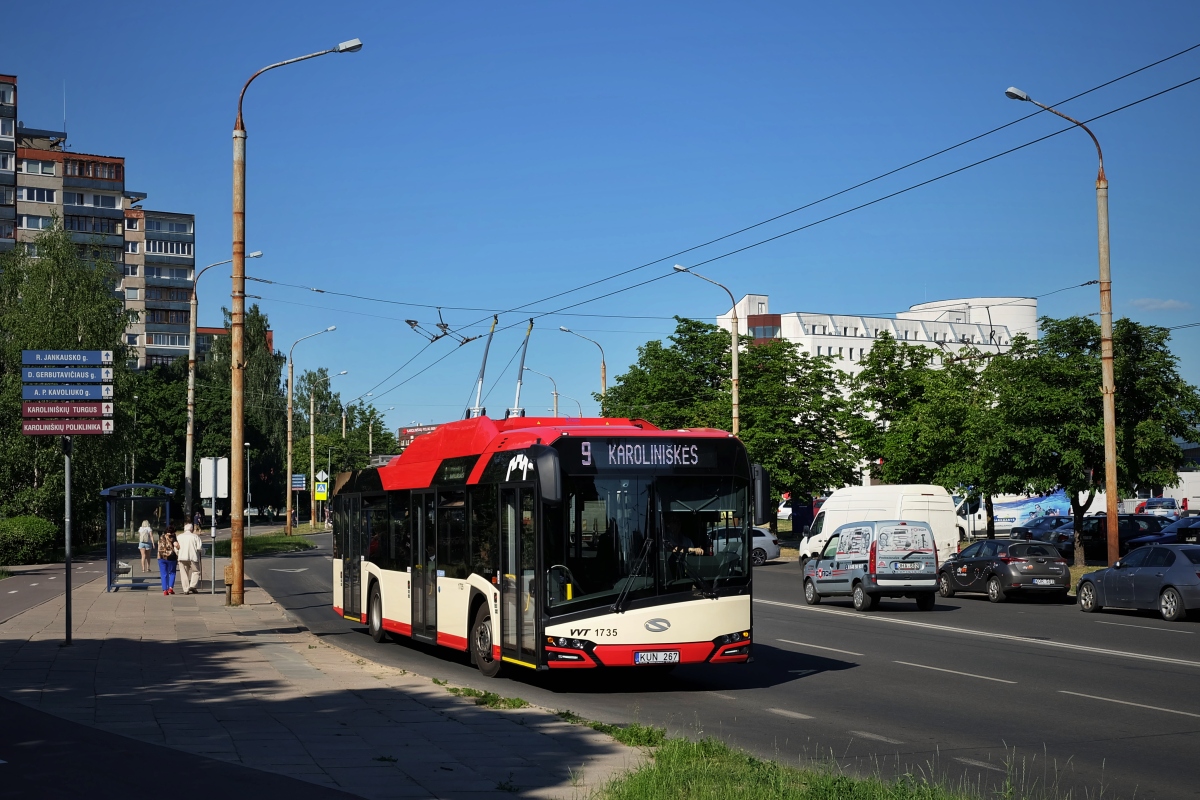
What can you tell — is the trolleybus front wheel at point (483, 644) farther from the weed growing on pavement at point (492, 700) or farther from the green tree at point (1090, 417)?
the green tree at point (1090, 417)

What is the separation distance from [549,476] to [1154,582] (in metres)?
15.2

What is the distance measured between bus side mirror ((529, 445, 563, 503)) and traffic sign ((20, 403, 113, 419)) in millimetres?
7526

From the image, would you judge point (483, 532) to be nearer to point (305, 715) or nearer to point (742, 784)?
point (305, 715)

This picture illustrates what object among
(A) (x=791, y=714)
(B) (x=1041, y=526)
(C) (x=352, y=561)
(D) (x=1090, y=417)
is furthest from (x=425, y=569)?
(B) (x=1041, y=526)

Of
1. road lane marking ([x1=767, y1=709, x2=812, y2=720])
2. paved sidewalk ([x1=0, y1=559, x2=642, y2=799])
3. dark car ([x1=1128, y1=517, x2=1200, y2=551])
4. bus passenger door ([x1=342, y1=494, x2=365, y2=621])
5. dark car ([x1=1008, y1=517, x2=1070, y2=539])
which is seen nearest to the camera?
paved sidewalk ([x1=0, y1=559, x2=642, y2=799])

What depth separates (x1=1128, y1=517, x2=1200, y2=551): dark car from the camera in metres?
43.2

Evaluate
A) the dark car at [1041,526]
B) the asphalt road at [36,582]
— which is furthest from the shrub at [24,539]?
the dark car at [1041,526]

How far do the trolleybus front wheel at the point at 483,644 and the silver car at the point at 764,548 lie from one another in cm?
3219

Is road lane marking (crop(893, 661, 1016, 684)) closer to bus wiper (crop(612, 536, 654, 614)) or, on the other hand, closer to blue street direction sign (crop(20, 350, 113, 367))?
bus wiper (crop(612, 536, 654, 614))

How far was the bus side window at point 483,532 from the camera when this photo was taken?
14.8 m

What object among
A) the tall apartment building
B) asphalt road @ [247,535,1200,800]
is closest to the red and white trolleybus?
asphalt road @ [247,535,1200,800]

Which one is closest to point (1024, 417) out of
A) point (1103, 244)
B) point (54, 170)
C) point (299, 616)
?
point (1103, 244)

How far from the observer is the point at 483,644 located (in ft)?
49.7

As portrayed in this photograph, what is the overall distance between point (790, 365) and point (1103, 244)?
30.9 m
